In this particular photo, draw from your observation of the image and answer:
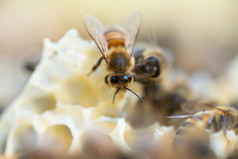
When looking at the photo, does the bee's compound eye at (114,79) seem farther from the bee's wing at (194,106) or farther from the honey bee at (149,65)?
the bee's wing at (194,106)

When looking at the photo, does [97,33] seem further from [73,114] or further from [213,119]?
[213,119]

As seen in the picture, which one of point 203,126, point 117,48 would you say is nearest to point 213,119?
point 203,126

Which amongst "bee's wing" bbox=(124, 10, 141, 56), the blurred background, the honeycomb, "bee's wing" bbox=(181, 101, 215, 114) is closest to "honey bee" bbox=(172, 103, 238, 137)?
"bee's wing" bbox=(181, 101, 215, 114)

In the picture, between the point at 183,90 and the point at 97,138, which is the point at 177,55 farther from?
the point at 97,138

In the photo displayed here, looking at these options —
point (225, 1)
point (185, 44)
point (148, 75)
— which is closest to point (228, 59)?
point (185, 44)

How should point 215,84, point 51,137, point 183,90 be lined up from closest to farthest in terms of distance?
1. point 51,137
2. point 183,90
3. point 215,84
